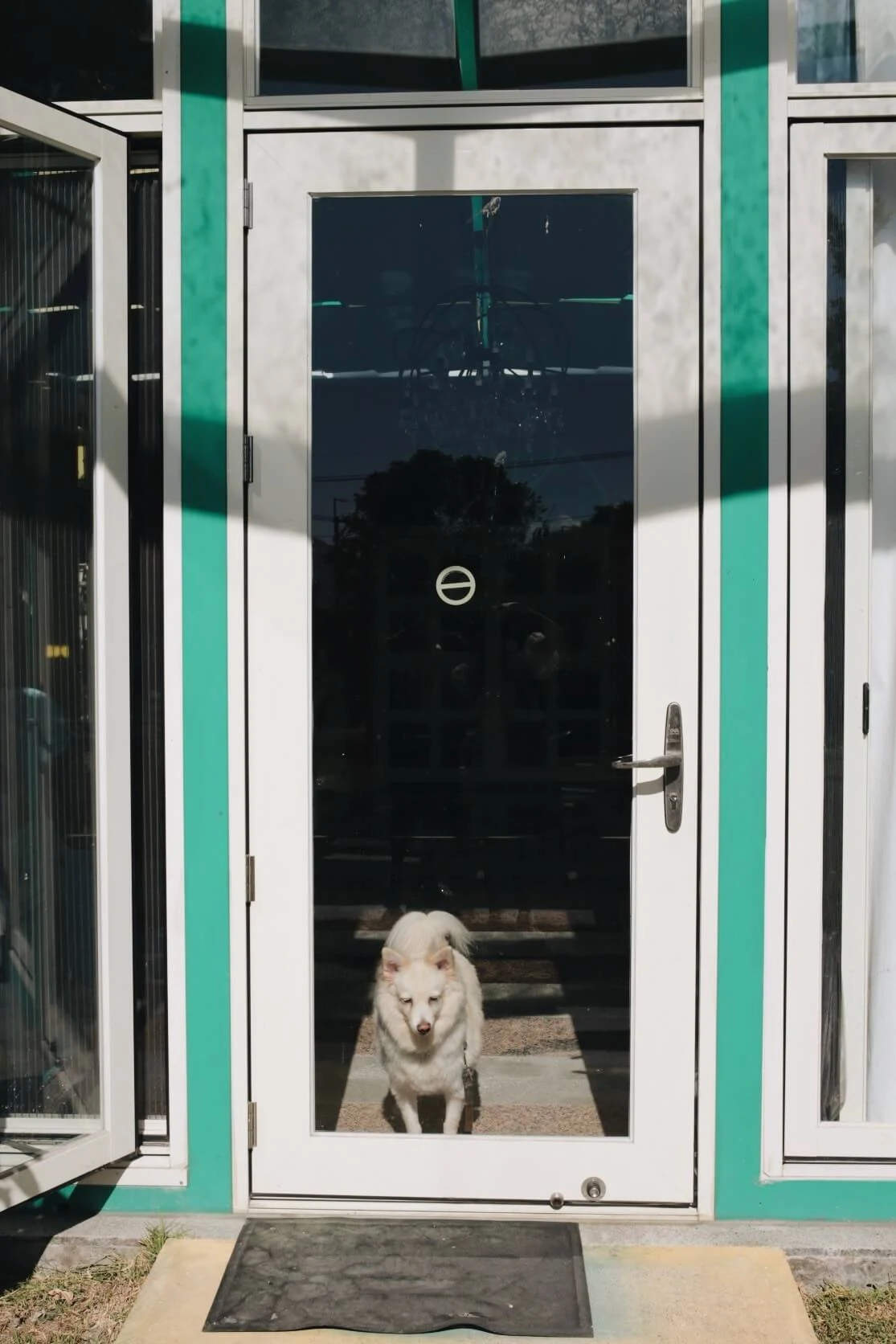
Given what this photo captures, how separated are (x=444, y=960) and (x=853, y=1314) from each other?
112 cm

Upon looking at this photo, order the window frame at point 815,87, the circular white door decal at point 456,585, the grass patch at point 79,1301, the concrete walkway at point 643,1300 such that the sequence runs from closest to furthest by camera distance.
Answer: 1. the concrete walkway at point 643,1300
2. the grass patch at point 79,1301
3. the window frame at point 815,87
4. the circular white door decal at point 456,585

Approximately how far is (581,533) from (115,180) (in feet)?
4.31

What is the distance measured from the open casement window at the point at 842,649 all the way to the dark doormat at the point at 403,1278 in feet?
2.10

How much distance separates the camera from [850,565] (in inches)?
105

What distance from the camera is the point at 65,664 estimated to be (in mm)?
2686

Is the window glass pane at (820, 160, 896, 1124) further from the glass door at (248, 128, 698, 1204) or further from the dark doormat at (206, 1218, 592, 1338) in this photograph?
the dark doormat at (206, 1218, 592, 1338)

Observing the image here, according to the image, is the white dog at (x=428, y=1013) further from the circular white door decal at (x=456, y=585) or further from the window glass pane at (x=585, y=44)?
the window glass pane at (x=585, y=44)

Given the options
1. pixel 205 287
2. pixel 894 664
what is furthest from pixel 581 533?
pixel 205 287

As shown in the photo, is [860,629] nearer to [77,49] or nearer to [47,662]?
[47,662]

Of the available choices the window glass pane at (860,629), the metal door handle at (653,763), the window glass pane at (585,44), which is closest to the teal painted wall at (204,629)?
the window glass pane at (585,44)

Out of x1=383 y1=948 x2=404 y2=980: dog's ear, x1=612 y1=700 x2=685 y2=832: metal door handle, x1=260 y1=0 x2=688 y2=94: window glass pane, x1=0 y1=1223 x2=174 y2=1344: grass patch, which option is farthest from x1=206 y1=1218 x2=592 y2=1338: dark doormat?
x1=260 y1=0 x2=688 y2=94: window glass pane

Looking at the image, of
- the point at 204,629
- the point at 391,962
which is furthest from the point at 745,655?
the point at 204,629

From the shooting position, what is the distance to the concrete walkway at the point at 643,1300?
2295mm

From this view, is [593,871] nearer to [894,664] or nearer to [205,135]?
[894,664]
